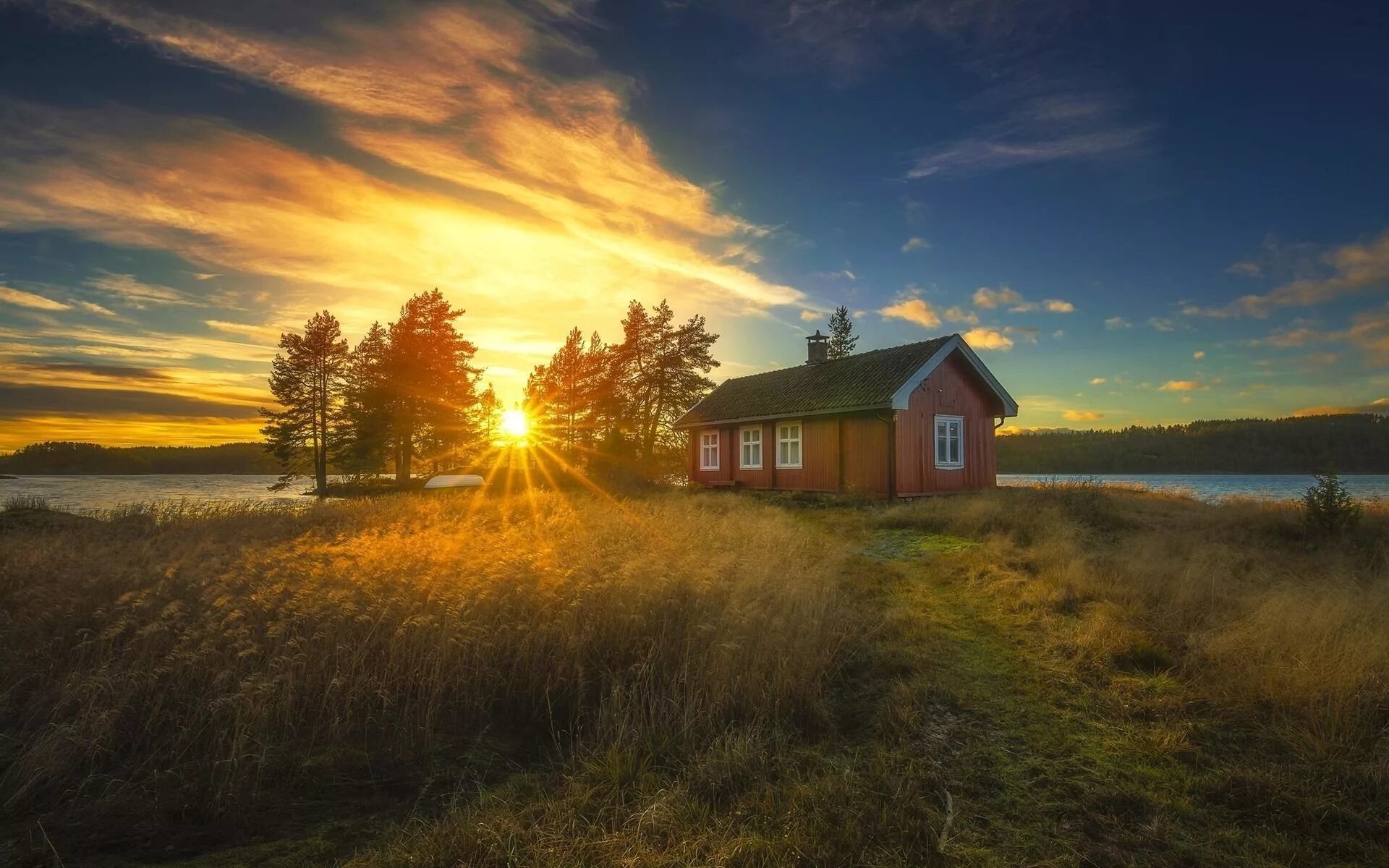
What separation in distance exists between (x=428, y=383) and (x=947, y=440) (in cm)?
2856

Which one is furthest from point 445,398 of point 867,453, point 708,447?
point 867,453

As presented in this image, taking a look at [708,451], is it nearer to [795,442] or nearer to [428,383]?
[795,442]

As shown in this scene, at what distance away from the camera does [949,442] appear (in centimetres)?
2183

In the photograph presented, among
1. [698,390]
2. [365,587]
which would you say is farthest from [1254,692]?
[698,390]

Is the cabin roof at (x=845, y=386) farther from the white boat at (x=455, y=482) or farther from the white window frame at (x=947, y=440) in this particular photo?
the white boat at (x=455, y=482)

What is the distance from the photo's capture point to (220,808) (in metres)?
3.68

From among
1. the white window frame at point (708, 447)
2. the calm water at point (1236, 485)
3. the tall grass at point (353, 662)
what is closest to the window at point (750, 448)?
the white window frame at point (708, 447)

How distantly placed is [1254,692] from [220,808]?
724cm

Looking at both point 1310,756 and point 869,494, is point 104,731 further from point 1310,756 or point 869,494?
point 869,494

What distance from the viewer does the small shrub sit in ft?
43.4

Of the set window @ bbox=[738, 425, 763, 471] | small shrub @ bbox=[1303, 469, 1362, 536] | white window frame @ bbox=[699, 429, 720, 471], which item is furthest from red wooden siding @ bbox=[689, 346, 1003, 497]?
small shrub @ bbox=[1303, 469, 1362, 536]

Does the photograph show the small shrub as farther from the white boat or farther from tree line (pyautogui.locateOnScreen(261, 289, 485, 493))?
tree line (pyautogui.locateOnScreen(261, 289, 485, 493))

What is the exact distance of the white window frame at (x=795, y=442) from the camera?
76.3ft

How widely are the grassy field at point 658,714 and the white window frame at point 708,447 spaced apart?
1949 centimetres
